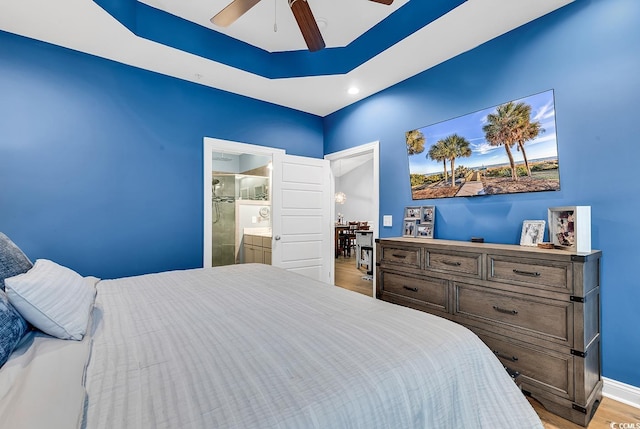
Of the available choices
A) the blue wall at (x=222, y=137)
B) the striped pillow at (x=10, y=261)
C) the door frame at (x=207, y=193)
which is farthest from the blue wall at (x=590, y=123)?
the striped pillow at (x=10, y=261)

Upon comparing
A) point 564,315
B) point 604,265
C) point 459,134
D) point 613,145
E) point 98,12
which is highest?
point 98,12

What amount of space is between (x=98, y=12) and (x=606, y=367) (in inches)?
177

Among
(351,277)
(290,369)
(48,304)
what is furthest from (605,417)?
(351,277)

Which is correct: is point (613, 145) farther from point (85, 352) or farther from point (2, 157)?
point (2, 157)

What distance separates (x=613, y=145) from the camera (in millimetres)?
1897

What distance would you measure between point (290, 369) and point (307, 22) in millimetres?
2059

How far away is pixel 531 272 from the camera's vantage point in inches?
73.5

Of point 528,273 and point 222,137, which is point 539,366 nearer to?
point 528,273

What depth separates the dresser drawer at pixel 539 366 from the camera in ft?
5.65

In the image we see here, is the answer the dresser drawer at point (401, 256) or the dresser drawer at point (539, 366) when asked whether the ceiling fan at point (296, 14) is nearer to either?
the dresser drawer at point (401, 256)

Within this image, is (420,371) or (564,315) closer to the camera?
(420,371)

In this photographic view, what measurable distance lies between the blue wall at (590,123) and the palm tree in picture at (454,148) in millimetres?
251

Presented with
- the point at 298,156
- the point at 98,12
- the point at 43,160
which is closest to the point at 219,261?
the point at 298,156

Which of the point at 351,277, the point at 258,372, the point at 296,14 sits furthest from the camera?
the point at 351,277
